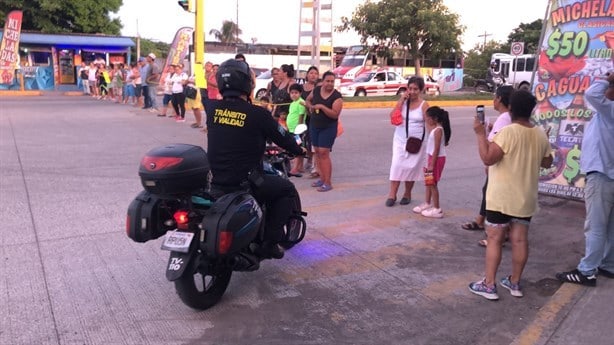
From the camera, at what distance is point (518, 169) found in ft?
12.5

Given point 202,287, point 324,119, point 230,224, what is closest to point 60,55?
point 324,119

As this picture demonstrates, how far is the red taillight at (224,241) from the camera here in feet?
11.0

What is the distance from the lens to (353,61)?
33688 mm

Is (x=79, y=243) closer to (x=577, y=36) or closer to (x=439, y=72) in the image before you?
(x=577, y=36)

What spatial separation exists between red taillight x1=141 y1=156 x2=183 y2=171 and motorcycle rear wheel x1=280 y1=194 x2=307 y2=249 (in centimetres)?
A: 122

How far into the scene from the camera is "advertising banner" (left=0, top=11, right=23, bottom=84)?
75.6 feet

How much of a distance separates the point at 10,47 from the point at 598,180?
2570 cm

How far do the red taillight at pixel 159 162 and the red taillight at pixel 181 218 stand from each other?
1.14 ft

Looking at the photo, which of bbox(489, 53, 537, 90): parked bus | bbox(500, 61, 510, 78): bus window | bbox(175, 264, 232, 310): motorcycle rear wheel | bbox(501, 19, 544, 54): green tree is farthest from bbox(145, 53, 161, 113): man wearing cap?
bbox(501, 19, 544, 54): green tree

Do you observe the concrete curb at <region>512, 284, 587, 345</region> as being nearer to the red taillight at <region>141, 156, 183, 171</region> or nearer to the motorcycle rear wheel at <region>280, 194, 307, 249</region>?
the motorcycle rear wheel at <region>280, 194, 307, 249</region>

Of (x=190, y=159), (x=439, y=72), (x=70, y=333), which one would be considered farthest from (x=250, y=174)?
(x=439, y=72)

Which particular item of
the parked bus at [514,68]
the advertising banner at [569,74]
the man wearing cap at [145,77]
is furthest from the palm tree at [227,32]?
the advertising banner at [569,74]

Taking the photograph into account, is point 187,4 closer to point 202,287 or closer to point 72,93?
point 202,287

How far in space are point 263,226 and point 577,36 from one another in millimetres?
4481
